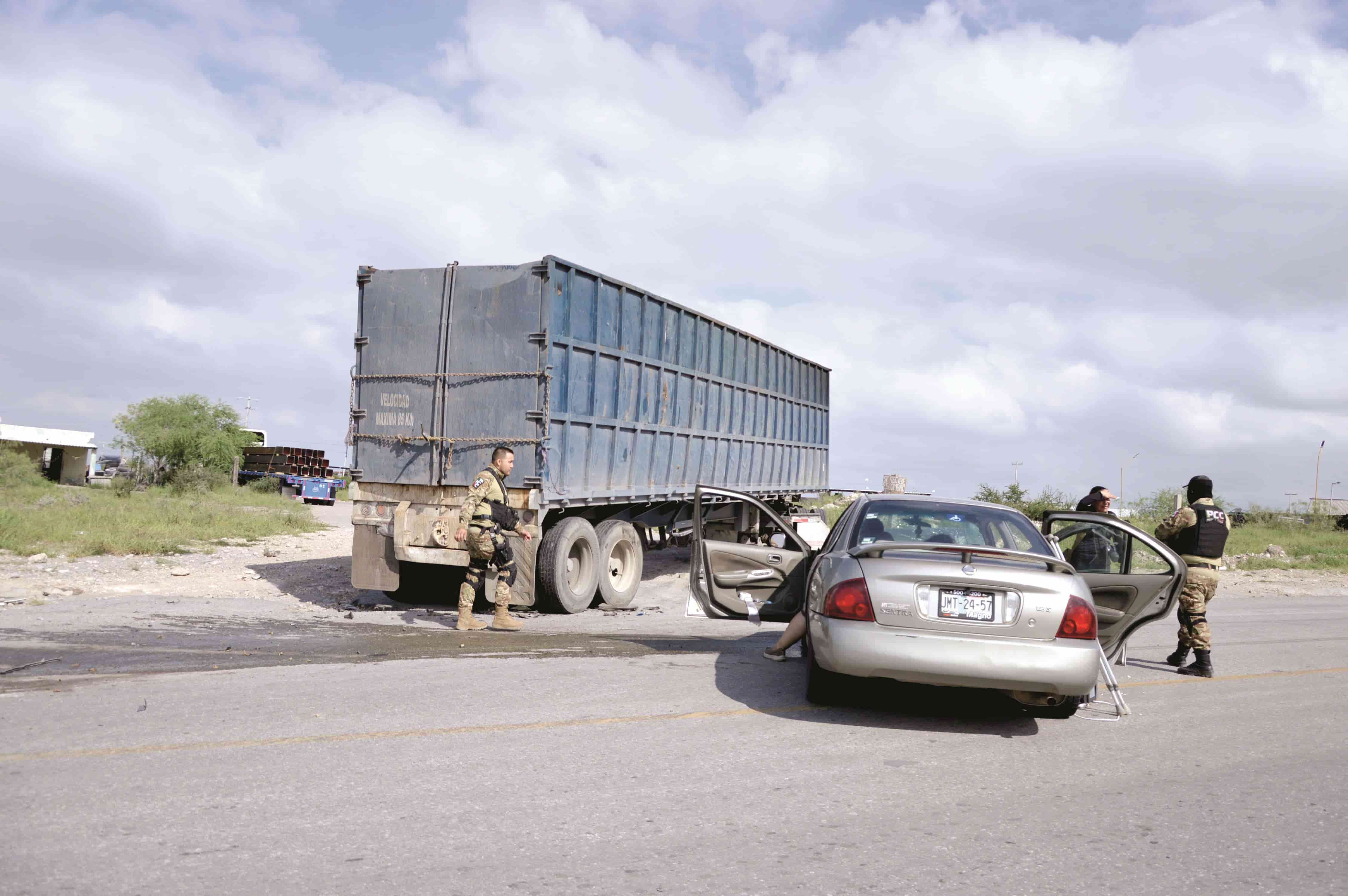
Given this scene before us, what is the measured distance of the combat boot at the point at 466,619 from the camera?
9.84m

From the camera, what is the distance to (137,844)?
3.54m

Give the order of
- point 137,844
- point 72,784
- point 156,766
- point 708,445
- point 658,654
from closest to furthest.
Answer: point 137,844
point 72,784
point 156,766
point 658,654
point 708,445

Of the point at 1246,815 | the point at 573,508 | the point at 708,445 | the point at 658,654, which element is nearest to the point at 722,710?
the point at 658,654

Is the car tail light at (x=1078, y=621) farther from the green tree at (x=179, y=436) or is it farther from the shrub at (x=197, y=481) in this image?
the green tree at (x=179, y=436)

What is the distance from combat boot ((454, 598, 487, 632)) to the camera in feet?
32.3

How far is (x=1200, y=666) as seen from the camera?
8266mm

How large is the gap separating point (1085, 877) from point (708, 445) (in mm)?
11699

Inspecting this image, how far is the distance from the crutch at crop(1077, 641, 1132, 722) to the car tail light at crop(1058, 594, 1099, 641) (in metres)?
0.39

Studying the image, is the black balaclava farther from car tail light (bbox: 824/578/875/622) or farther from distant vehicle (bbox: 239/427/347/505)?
distant vehicle (bbox: 239/427/347/505)

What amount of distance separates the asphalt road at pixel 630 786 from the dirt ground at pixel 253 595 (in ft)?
8.77

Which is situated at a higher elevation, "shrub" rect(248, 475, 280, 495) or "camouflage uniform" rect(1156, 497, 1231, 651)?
"shrub" rect(248, 475, 280, 495)

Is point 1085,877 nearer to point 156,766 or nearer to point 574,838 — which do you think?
point 574,838

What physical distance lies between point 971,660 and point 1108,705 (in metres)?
2.00

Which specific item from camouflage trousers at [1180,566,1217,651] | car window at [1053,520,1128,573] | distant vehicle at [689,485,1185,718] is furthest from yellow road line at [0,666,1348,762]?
camouflage trousers at [1180,566,1217,651]
